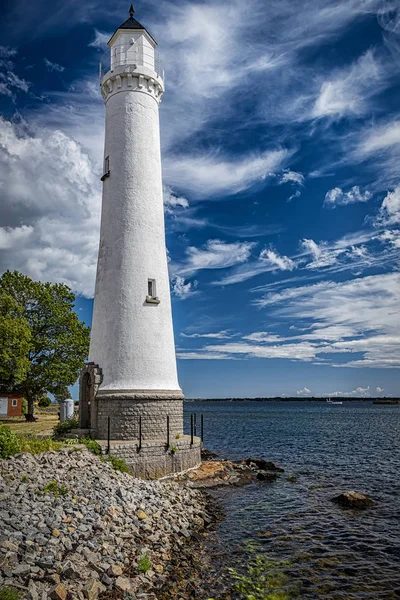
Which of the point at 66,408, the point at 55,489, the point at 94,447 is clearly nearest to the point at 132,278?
the point at 94,447

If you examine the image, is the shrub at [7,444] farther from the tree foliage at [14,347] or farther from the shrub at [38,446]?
the tree foliage at [14,347]

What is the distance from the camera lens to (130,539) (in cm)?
1207

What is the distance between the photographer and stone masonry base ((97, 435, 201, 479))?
18.4 m

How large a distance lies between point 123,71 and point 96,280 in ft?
31.5

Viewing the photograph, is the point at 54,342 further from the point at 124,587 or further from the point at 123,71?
the point at 124,587

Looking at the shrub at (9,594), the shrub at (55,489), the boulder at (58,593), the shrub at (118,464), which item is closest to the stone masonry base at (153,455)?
the shrub at (118,464)

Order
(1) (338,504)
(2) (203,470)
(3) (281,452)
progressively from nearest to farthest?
(1) (338,504), (2) (203,470), (3) (281,452)

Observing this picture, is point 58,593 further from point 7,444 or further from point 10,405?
point 10,405

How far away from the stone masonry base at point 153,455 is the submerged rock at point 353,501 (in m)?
6.22

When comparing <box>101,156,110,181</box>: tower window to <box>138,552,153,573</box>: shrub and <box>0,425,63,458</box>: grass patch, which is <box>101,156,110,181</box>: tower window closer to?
<box>0,425,63,458</box>: grass patch

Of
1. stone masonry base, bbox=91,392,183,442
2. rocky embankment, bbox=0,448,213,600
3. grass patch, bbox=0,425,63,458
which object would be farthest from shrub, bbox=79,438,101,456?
stone masonry base, bbox=91,392,183,442

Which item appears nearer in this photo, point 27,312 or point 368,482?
point 368,482

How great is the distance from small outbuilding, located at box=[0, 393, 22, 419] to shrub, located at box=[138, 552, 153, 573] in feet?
121

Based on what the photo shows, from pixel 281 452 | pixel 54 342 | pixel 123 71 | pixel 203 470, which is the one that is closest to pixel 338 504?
pixel 203 470
